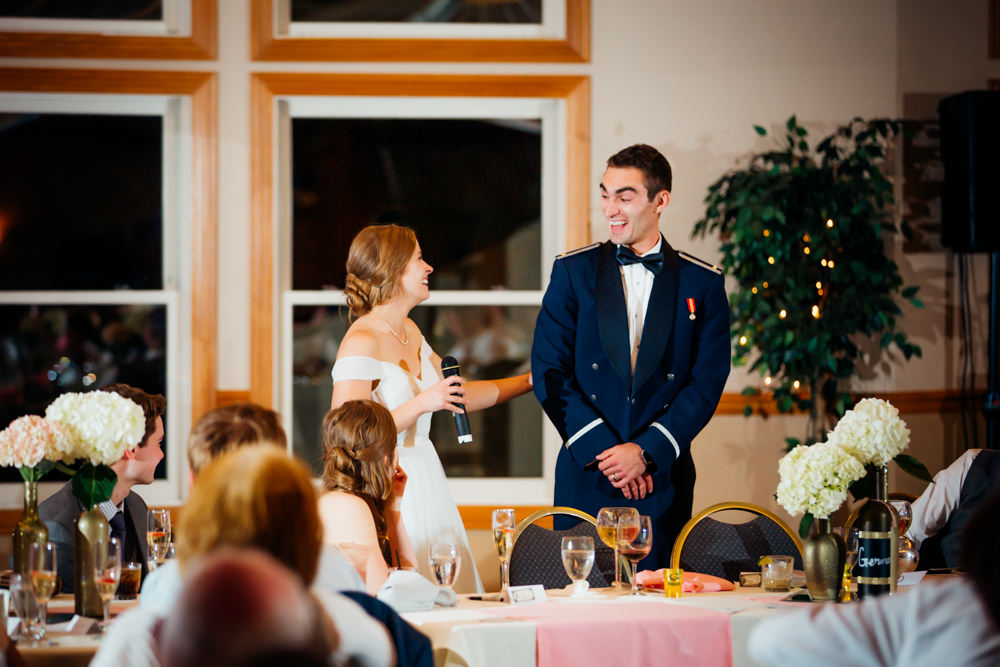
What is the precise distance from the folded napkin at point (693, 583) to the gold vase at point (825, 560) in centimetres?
25

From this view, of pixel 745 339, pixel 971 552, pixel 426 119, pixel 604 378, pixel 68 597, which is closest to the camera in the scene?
pixel 971 552

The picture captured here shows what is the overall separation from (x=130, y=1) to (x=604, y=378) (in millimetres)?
3014

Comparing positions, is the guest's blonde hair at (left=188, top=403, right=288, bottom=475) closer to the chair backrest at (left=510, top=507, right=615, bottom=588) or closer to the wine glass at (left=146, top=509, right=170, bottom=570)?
the wine glass at (left=146, top=509, right=170, bottom=570)

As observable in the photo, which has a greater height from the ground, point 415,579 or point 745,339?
point 745,339

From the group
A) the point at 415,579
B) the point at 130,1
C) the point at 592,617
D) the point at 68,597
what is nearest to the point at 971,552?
the point at 592,617

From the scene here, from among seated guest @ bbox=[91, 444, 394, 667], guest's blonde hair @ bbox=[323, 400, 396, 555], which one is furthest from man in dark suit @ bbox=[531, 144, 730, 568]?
seated guest @ bbox=[91, 444, 394, 667]

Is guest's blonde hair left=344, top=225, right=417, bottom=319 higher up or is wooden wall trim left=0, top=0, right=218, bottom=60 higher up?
wooden wall trim left=0, top=0, right=218, bottom=60

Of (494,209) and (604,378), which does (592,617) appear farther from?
(494,209)

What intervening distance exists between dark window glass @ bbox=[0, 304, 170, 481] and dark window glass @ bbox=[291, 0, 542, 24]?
5.21 feet

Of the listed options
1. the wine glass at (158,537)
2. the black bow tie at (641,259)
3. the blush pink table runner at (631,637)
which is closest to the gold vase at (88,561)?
the wine glass at (158,537)

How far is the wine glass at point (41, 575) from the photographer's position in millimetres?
2055

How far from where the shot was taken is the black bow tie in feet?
11.0

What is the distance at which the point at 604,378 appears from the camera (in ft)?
10.8

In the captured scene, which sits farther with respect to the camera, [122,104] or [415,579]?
[122,104]
